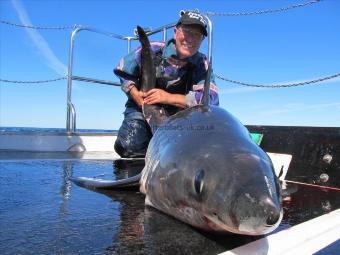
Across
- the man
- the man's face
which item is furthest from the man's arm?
the man's face

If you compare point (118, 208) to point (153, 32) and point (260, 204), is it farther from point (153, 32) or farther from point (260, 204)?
point (153, 32)

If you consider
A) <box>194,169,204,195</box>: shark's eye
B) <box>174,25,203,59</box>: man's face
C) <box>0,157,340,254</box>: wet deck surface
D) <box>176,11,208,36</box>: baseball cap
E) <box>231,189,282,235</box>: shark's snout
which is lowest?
<box>0,157,340,254</box>: wet deck surface

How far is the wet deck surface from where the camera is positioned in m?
1.44

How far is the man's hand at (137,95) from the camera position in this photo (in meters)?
4.20

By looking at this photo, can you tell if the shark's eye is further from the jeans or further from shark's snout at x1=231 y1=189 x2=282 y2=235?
the jeans

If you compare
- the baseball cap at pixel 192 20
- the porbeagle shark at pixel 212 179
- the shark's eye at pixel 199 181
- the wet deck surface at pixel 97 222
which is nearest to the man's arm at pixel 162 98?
the baseball cap at pixel 192 20

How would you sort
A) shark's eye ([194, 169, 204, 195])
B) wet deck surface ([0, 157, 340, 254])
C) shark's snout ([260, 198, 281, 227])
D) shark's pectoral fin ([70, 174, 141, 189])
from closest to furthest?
1. shark's snout ([260, 198, 281, 227])
2. wet deck surface ([0, 157, 340, 254])
3. shark's eye ([194, 169, 204, 195])
4. shark's pectoral fin ([70, 174, 141, 189])

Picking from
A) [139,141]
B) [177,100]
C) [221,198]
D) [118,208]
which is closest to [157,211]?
[118,208]

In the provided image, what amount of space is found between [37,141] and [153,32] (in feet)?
10.1

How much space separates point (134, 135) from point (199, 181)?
9.83 ft

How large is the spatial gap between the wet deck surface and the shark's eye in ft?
0.68

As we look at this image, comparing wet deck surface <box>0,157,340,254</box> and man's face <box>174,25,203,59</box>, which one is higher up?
man's face <box>174,25,203,59</box>

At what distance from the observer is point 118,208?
210 cm

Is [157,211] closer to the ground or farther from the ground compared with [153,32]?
closer to the ground
